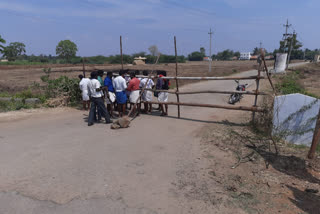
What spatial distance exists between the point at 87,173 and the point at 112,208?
110cm

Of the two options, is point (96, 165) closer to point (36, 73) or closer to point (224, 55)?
point (36, 73)

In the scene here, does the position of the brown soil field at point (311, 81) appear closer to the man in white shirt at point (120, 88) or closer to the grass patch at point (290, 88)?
the grass patch at point (290, 88)

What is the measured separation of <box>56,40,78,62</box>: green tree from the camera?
67.9 m

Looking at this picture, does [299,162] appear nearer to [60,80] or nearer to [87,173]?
[87,173]

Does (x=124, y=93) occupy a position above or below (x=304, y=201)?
above

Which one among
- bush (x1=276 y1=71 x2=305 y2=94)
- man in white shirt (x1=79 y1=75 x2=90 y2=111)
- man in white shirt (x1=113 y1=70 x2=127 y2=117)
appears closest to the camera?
man in white shirt (x1=113 y1=70 x2=127 y2=117)

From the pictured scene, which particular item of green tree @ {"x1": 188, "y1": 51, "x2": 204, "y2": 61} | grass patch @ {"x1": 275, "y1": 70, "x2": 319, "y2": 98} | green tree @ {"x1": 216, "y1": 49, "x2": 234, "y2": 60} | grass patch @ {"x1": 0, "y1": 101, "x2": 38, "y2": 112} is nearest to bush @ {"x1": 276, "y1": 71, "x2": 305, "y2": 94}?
grass patch @ {"x1": 275, "y1": 70, "x2": 319, "y2": 98}

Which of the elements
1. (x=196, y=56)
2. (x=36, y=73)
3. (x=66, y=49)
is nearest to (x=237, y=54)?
(x=196, y=56)

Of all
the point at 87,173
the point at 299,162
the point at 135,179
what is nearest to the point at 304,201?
the point at 299,162

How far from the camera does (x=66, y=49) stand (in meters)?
68.6

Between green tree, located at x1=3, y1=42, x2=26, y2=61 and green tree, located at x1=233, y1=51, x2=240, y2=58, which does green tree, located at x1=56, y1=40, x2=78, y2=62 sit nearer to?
green tree, located at x1=3, y1=42, x2=26, y2=61

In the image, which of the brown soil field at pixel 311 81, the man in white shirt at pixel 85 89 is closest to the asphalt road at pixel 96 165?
the man in white shirt at pixel 85 89

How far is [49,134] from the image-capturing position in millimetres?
6078

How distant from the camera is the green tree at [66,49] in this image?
67938 millimetres
